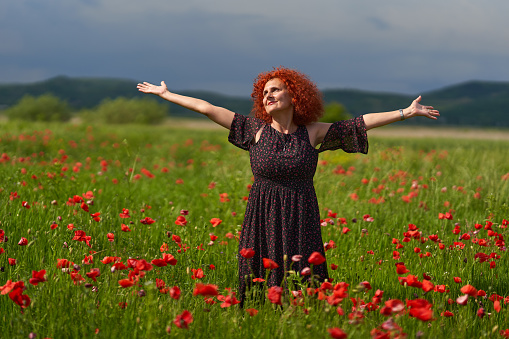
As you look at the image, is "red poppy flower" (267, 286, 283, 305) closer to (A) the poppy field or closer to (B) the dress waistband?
(A) the poppy field

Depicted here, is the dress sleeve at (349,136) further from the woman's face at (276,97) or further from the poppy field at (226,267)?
the poppy field at (226,267)

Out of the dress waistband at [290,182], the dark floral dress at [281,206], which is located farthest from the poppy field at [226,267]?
the dress waistband at [290,182]

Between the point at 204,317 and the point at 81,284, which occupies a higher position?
the point at 81,284

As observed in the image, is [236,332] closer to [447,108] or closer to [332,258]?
[332,258]

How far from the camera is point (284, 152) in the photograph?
3584mm

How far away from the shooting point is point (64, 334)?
2590mm

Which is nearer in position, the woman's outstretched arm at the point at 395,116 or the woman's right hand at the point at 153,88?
the woman's outstretched arm at the point at 395,116

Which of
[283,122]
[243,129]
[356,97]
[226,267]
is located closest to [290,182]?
[283,122]

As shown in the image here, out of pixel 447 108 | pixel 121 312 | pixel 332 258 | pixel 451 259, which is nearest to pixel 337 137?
pixel 332 258

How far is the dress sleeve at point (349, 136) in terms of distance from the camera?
381 centimetres

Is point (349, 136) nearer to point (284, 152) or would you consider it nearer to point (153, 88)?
point (284, 152)

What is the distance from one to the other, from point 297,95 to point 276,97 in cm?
17

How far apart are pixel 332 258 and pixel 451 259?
1.07m

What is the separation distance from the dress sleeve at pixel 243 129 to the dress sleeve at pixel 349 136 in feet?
1.77
